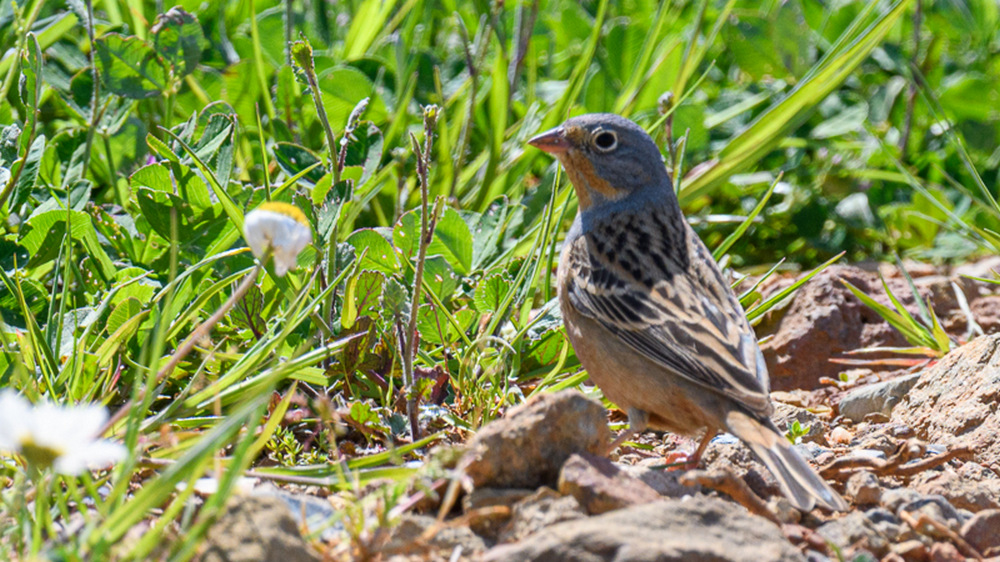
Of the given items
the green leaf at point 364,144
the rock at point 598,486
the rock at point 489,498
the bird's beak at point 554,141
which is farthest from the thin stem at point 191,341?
the bird's beak at point 554,141

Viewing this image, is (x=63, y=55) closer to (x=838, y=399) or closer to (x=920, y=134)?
(x=838, y=399)

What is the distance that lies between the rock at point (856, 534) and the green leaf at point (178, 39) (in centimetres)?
325

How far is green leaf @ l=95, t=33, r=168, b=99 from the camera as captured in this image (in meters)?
4.40

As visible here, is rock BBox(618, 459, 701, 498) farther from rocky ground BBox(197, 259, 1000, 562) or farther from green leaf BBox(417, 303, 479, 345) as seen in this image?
green leaf BBox(417, 303, 479, 345)

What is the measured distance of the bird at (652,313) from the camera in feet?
10.9

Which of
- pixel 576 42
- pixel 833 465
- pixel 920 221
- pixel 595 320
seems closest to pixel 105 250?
pixel 595 320

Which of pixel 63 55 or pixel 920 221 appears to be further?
pixel 920 221

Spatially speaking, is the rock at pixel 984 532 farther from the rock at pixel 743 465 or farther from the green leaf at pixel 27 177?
the green leaf at pixel 27 177

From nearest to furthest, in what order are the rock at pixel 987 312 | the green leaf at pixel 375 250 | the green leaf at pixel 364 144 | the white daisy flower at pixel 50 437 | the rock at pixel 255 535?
1. the white daisy flower at pixel 50 437
2. the rock at pixel 255 535
3. the green leaf at pixel 375 250
4. the green leaf at pixel 364 144
5. the rock at pixel 987 312

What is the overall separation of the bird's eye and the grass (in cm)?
22

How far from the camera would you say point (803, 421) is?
406 centimetres

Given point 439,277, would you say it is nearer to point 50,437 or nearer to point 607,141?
point 607,141

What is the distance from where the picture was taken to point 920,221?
6219 millimetres

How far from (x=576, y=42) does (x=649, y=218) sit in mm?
2896
